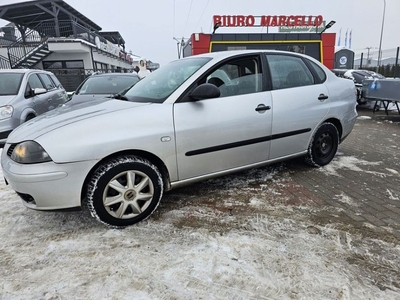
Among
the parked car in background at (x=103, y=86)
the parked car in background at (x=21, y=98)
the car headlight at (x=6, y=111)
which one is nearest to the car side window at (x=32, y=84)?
the parked car in background at (x=21, y=98)

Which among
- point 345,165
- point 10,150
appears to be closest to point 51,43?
point 10,150

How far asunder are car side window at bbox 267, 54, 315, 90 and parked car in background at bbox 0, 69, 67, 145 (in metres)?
4.39

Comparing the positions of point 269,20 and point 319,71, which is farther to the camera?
point 269,20

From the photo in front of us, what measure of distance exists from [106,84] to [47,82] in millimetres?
1622

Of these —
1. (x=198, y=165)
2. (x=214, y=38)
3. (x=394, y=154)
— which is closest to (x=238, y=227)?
(x=198, y=165)

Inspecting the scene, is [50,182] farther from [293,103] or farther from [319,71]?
[319,71]

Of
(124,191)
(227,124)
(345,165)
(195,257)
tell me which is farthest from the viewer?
(345,165)

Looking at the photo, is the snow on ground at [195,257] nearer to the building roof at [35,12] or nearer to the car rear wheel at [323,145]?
the car rear wheel at [323,145]

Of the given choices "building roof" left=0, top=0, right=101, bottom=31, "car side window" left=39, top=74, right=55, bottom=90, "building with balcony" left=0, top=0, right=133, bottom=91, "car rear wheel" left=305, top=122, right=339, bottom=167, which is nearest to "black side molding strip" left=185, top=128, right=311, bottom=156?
"car rear wheel" left=305, top=122, right=339, bottom=167

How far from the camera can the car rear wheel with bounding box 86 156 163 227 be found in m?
2.39

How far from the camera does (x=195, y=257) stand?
2.15 meters

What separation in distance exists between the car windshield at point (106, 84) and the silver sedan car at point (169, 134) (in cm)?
324

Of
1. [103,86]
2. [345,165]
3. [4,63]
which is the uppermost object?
[4,63]

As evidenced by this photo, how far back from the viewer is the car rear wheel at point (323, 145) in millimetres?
3817
